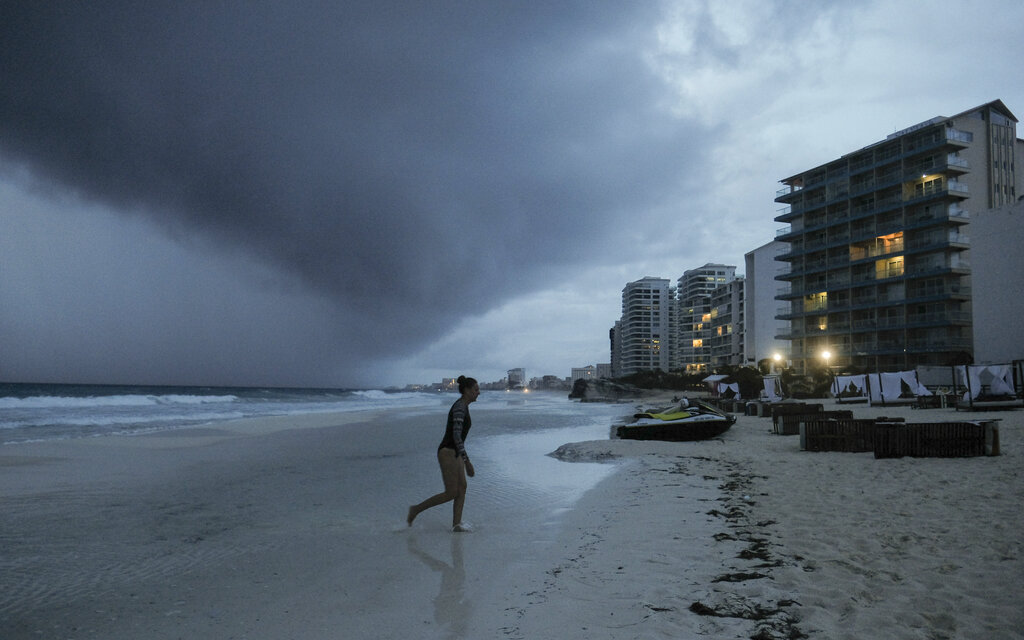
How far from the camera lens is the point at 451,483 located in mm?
7160

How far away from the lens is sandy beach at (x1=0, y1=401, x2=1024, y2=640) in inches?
166

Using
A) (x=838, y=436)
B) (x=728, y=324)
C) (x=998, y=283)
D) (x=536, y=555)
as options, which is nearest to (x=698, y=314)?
(x=728, y=324)

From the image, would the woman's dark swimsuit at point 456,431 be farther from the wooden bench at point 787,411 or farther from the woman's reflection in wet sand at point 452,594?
→ the wooden bench at point 787,411

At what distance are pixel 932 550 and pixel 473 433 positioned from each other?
18.8 meters

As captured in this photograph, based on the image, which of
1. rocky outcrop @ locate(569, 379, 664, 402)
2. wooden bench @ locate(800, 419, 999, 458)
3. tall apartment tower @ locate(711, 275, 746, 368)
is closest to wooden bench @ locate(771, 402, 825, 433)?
wooden bench @ locate(800, 419, 999, 458)

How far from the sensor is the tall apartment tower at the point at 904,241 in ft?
181

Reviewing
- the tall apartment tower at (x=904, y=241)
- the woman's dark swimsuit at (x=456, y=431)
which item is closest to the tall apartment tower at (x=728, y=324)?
the tall apartment tower at (x=904, y=241)

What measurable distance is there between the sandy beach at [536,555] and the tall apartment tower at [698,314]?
12648cm

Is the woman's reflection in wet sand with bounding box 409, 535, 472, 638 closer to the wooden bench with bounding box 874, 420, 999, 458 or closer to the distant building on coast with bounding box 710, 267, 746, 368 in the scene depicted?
the wooden bench with bounding box 874, 420, 999, 458

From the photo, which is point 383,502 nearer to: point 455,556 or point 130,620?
point 455,556

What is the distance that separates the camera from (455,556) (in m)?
6.17

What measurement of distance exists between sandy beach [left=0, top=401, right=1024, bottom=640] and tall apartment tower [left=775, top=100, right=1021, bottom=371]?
54.9 m

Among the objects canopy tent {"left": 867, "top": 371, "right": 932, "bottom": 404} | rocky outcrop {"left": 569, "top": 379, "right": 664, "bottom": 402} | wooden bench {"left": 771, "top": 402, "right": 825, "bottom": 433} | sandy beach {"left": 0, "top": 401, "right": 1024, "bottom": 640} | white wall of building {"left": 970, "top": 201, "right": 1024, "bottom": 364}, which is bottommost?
rocky outcrop {"left": 569, "top": 379, "right": 664, "bottom": 402}

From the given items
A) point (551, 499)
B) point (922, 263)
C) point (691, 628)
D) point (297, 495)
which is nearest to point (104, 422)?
point (297, 495)
